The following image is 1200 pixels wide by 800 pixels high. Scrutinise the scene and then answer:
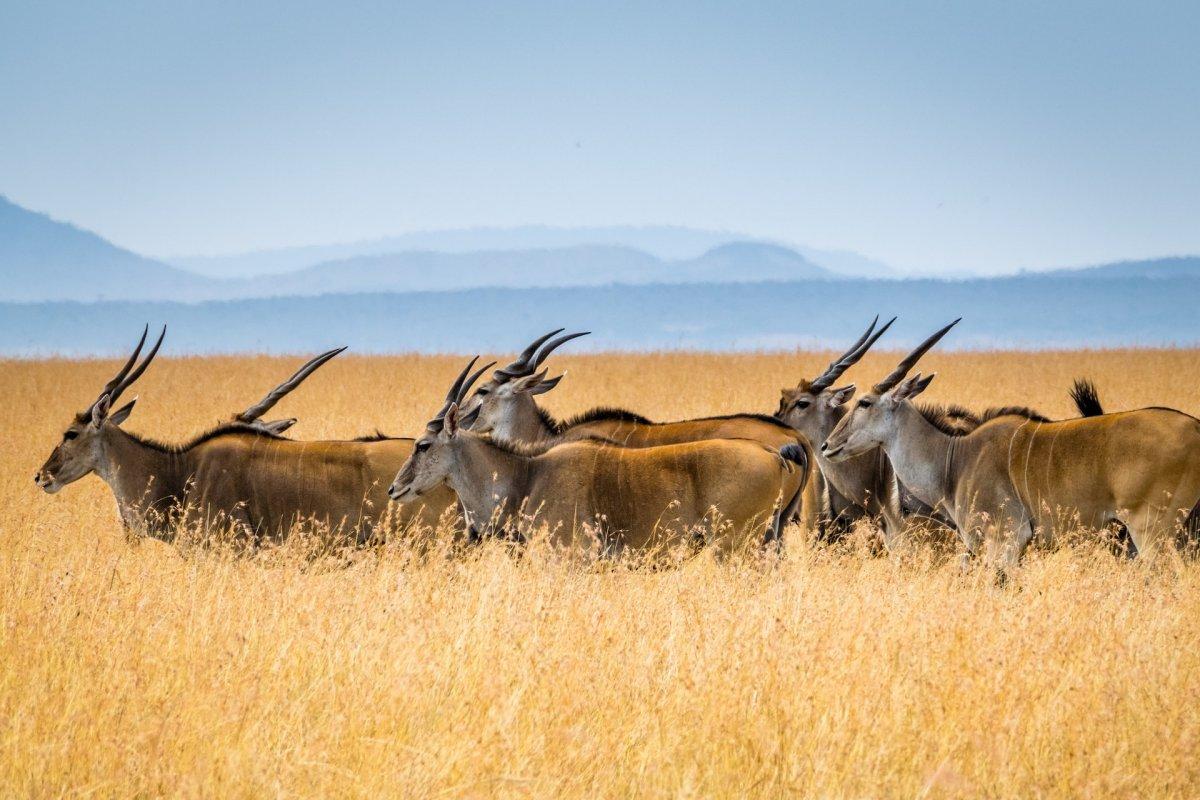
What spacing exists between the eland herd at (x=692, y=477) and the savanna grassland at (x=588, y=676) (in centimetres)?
32

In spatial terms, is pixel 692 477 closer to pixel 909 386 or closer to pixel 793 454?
pixel 793 454

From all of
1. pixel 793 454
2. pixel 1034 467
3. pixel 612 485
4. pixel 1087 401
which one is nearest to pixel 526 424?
pixel 612 485

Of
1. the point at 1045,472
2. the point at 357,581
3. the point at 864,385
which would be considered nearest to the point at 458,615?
the point at 357,581

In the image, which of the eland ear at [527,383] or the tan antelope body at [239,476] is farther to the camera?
the eland ear at [527,383]

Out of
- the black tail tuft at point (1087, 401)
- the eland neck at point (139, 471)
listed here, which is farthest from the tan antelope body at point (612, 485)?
the black tail tuft at point (1087, 401)

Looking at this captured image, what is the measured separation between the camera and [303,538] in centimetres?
898

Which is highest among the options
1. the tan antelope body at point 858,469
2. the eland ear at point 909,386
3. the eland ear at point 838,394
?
the eland ear at point 909,386

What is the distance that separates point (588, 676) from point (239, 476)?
183 inches

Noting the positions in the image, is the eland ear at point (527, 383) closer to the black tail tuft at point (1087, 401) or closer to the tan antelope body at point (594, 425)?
the tan antelope body at point (594, 425)

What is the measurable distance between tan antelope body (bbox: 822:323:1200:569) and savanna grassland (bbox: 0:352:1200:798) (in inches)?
12.9

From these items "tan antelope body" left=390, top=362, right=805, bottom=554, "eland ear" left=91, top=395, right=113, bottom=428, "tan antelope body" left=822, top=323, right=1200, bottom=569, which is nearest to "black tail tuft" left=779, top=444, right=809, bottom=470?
"tan antelope body" left=390, top=362, right=805, bottom=554

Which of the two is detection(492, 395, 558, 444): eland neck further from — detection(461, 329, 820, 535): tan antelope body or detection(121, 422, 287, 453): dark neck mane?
detection(121, 422, 287, 453): dark neck mane

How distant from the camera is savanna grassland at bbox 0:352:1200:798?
16.4 ft

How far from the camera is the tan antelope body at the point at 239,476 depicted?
376 inches
